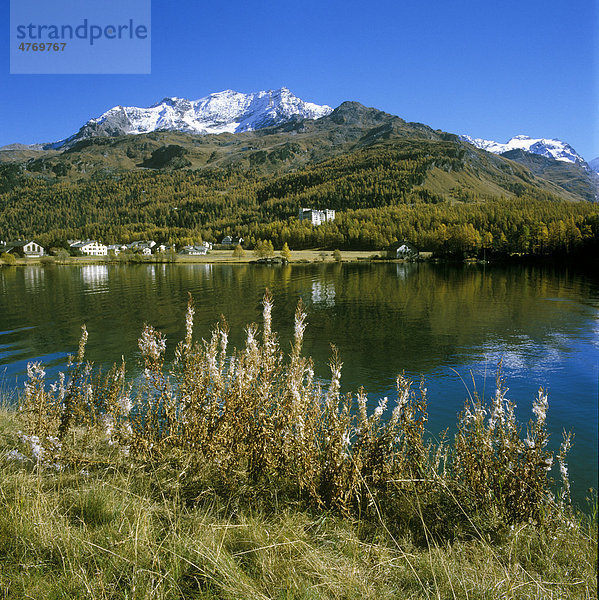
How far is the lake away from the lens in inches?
583

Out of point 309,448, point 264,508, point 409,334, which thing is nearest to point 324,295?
point 409,334

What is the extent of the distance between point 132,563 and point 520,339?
25149mm

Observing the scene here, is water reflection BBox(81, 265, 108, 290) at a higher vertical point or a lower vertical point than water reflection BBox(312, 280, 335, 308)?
higher

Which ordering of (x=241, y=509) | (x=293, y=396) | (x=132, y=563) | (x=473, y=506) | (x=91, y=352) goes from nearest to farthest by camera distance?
(x=132, y=563), (x=241, y=509), (x=473, y=506), (x=293, y=396), (x=91, y=352)

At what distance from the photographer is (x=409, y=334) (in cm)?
2588

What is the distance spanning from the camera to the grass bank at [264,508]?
2.99 meters

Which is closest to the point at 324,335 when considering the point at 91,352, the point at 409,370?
the point at 409,370

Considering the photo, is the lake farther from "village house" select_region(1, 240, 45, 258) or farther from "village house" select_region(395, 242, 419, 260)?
"village house" select_region(1, 240, 45, 258)

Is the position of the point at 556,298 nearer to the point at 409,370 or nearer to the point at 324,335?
the point at 324,335

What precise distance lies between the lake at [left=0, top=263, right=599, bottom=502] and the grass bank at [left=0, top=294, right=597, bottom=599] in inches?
104

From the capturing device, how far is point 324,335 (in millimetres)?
25422

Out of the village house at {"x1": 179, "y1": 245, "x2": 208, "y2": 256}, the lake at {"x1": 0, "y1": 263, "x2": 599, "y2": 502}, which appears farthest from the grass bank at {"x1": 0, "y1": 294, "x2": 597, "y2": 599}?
the village house at {"x1": 179, "y1": 245, "x2": 208, "y2": 256}

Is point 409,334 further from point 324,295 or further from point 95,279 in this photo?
point 95,279

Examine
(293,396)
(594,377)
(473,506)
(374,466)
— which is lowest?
(594,377)
